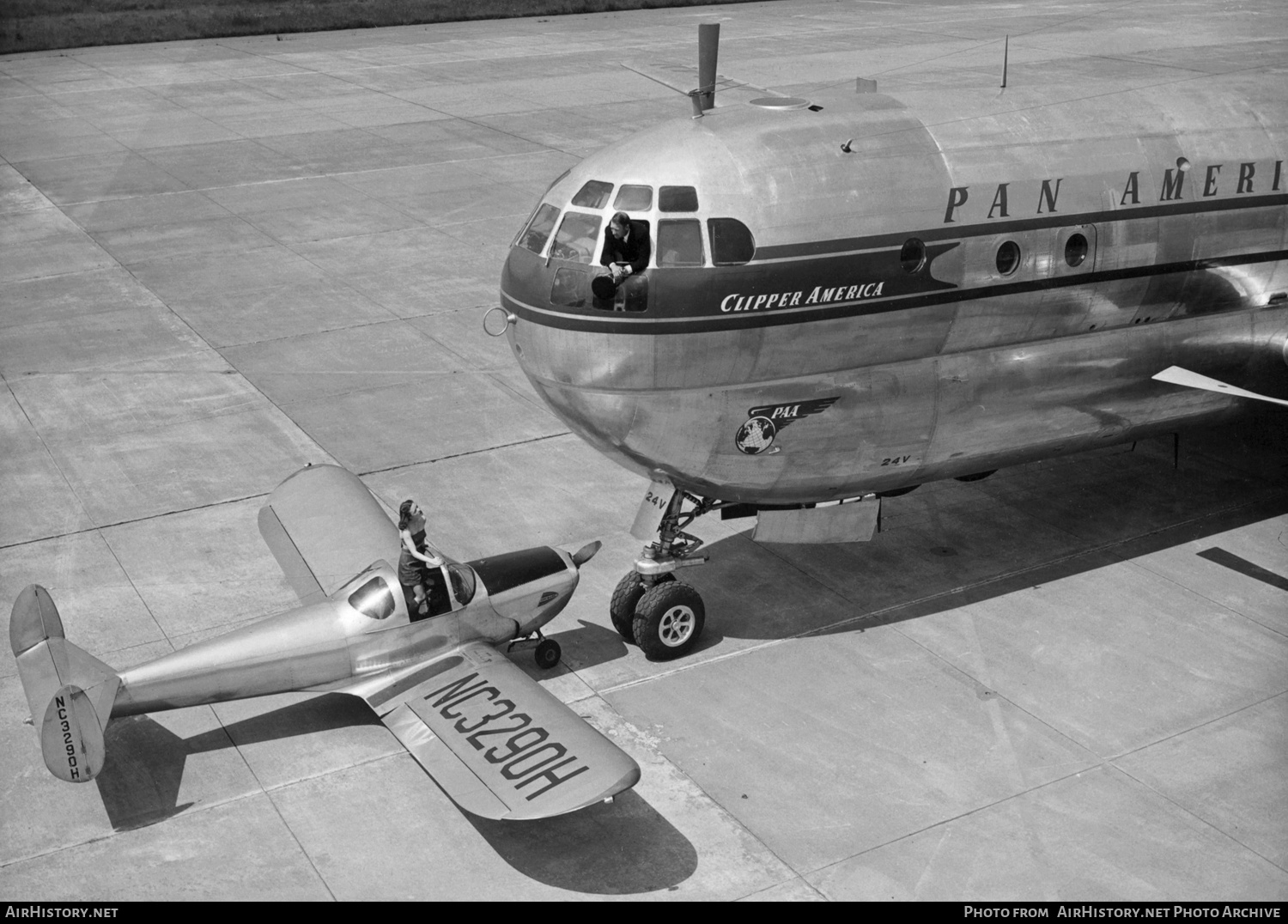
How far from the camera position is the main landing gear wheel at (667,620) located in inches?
441

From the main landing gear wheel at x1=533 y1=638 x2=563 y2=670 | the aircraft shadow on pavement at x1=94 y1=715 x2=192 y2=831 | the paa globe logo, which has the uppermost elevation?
the paa globe logo

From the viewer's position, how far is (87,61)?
125ft

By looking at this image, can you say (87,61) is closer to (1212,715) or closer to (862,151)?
(862,151)

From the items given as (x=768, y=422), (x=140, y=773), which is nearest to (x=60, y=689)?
(x=140, y=773)

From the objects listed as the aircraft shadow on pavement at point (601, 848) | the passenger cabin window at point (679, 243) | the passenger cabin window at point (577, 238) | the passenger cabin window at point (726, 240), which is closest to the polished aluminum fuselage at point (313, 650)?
the aircraft shadow on pavement at point (601, 848)

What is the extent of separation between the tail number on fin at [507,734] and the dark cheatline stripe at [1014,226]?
3.86m

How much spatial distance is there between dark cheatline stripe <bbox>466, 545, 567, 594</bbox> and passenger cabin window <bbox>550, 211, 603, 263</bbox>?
7.88 ft

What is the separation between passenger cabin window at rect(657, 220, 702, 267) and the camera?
10.5 metres

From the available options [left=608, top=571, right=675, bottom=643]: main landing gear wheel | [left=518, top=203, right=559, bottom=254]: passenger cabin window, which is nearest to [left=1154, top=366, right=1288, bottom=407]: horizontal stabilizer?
[left=608, top=571, right=675, bottom=643]: main landing gear wheel

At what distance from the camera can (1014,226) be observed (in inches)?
450

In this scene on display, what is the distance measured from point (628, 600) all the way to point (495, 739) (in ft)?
7.99

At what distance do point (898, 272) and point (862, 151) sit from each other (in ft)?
3.32

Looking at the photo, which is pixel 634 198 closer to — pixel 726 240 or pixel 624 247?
pixel 624 247

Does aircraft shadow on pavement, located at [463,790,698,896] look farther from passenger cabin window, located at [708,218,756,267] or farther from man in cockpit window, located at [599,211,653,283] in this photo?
passenger cabin window, located at [708,218,756,267]
